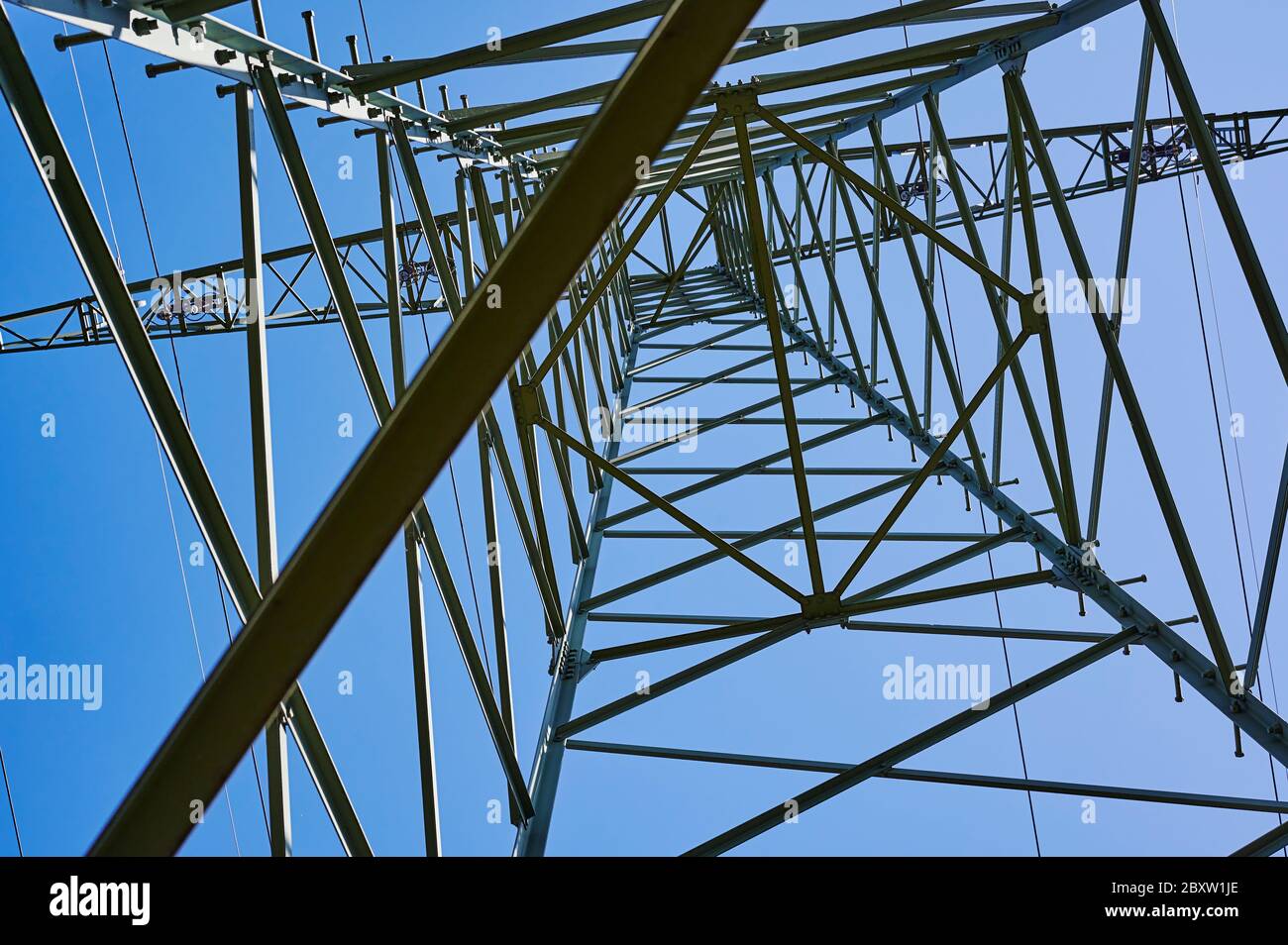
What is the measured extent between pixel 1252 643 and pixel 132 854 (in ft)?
25.6

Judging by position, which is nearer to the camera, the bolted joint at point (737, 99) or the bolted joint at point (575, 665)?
the bolted joint at point (737, 99)

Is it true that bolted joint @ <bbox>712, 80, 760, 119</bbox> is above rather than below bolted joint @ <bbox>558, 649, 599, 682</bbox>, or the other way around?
above

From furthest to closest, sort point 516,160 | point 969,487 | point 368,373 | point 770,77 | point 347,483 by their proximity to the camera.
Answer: point 516,160 → point 969,487 → point 770,77 → point 368,373 → point 347,483

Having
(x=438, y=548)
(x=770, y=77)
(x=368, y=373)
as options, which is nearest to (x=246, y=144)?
(x=368, y=373)

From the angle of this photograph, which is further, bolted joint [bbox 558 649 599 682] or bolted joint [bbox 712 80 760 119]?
bolted joint [bbox 558 649 599 682]

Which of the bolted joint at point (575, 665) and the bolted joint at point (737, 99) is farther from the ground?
the bolted joint at point (737, 99)

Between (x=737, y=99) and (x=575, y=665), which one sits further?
(x=575, y=665)

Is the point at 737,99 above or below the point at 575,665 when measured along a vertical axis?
above

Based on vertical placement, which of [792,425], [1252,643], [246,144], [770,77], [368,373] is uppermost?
[770,77]

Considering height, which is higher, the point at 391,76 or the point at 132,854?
the point at 391,76
